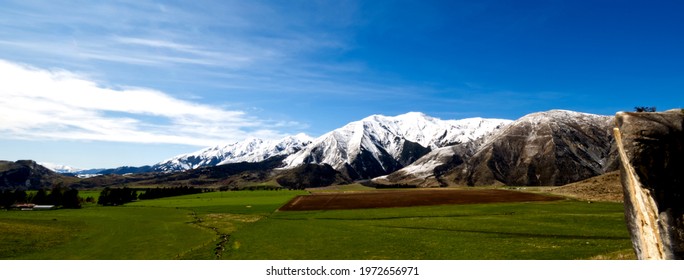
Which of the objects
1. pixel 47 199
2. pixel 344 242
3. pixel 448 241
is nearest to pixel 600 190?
pixel 448 241

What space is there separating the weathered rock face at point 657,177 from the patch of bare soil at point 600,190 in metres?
89.7

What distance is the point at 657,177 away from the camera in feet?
61.3

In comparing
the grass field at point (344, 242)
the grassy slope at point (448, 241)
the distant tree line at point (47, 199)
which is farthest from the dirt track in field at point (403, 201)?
the distant tree line at point (47, 199)

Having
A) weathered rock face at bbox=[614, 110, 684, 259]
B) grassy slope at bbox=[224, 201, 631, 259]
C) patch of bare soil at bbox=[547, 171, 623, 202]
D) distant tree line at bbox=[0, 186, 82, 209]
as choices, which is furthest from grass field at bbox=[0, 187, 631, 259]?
distant tree line at bbox=[0, 186, 82, 209]

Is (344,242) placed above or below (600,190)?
below

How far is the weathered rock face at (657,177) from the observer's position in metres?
18.4

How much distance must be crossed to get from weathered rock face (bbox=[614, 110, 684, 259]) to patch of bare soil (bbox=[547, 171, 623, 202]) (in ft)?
294

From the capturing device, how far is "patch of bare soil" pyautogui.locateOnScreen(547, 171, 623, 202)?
9882 centimetres

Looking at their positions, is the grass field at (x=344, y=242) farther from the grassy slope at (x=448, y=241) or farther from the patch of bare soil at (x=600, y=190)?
the patch of bare soil at (x=600, y=190)

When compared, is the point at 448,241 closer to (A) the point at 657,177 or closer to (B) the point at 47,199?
(A) the point at 657,177

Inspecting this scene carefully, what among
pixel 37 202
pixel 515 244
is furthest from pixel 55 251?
pixel 37 202

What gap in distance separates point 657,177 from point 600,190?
10763 centimetres

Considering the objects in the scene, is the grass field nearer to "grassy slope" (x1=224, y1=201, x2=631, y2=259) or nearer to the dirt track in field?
"grassy slope" (x1=224, y1=201, x2=631, y2=259)

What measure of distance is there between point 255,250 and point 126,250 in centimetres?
1592
